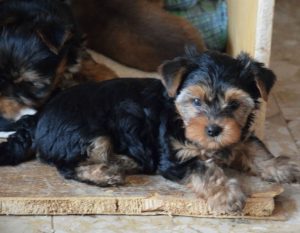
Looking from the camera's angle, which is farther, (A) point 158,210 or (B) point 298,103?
(B) point 298,103

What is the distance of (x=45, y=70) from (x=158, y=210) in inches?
36.2

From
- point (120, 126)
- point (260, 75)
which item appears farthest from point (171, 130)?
point (260, 75)

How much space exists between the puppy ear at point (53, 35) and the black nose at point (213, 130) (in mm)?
918

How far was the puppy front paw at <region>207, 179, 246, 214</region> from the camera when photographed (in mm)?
2689

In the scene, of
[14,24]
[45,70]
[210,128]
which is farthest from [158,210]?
[14,24]

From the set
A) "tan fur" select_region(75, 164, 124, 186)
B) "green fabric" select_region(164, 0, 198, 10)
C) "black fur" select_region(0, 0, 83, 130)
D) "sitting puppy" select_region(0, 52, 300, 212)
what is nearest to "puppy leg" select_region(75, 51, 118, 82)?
"black fur" select_region(0, 0, 83, 130)

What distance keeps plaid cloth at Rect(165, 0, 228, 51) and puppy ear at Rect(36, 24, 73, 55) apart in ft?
3.96

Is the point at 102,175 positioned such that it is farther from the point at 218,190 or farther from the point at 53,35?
the point at 53,35

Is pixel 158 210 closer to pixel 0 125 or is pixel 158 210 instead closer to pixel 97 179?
pixel 97 179

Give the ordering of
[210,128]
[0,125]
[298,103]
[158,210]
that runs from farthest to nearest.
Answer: [298,103] → [0,125] → [158,210] → [210,128]

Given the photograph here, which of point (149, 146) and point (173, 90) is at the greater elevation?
point (173, 90)

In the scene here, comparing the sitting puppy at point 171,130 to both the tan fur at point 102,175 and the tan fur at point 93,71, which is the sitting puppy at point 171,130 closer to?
the tan fur at point 102,175

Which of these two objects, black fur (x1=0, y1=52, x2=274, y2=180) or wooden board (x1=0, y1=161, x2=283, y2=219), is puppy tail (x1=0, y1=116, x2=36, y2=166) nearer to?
black fur (x1=0, y1=52, x2=274, y2=180)

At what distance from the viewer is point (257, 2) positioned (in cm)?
306
